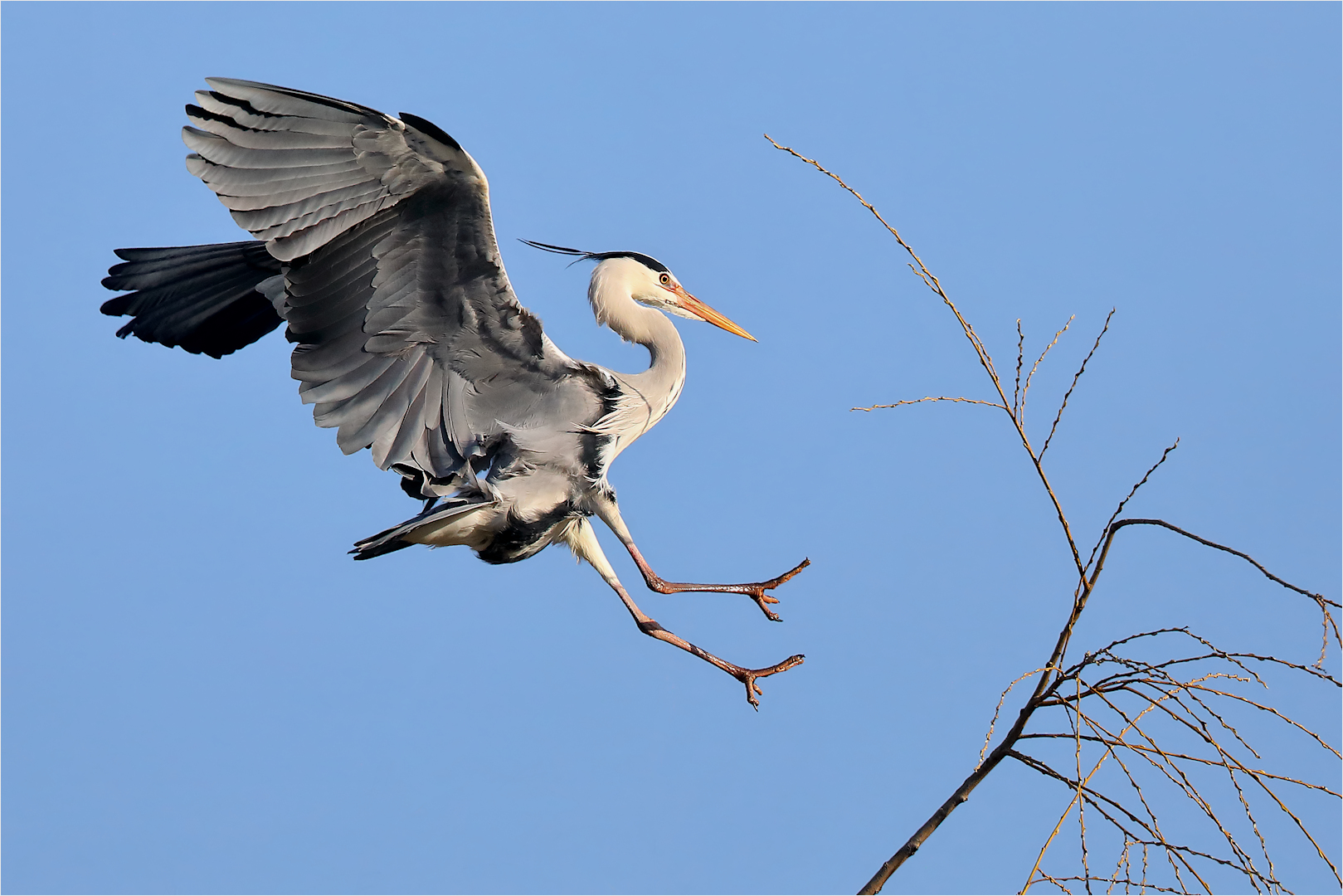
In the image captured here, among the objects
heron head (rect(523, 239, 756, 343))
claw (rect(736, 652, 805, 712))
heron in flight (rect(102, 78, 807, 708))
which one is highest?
heron head (rect(523, 239, 756, 343))

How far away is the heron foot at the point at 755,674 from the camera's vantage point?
489cm

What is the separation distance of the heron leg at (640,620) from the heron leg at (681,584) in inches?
5.8

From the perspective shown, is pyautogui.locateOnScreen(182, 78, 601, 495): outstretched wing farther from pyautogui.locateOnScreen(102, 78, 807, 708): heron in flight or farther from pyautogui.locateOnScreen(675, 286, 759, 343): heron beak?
pyautogui.locateOnScreen(675, 286, 759, 343): heron beak

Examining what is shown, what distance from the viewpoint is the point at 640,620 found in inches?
205

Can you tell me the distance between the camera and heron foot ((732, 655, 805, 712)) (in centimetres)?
489

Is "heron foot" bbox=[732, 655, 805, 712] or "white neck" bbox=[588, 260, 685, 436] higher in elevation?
"white neck" bbox=[588, 260, 685, 436]

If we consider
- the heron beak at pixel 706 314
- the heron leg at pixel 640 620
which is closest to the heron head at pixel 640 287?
the heron beak at pixel 706 314

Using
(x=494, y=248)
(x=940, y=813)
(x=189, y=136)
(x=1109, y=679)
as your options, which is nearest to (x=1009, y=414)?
(x=1109, y=679)

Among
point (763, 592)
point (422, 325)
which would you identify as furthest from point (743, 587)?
point (422, 325)

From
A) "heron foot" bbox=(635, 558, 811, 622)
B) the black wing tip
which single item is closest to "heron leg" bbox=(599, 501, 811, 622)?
"heron foot" bbox=(635, 558, 811, 622)

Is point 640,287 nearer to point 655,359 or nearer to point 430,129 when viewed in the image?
point 655,359

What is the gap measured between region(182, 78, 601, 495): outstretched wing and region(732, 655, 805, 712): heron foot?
1.07m

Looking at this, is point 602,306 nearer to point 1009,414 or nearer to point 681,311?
point 681,311

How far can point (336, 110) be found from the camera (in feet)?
13.6
